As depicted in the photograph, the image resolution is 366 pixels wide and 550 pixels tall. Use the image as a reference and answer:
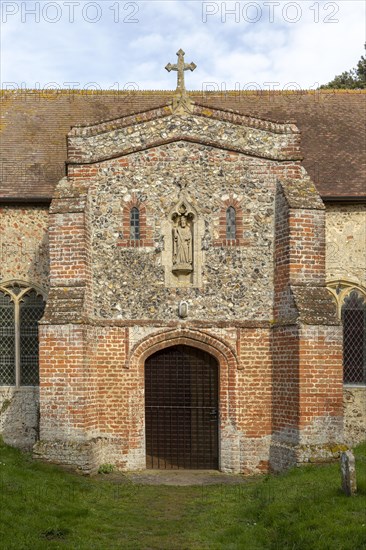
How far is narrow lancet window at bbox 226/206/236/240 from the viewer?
13.5m

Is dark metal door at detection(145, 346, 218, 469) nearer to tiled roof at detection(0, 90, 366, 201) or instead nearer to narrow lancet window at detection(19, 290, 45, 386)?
narrow lancet window at detection(19, 290, 45, 386)

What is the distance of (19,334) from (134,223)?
4.48 metres

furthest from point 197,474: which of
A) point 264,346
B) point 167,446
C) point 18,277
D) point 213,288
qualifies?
point 18,277

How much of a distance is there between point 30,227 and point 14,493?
7.62 m

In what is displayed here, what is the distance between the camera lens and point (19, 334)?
52.5ft

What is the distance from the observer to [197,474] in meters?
13.1

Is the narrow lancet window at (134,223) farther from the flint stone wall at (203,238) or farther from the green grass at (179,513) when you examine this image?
the green grass at (179,513)

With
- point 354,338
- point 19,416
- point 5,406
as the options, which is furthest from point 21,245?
point 354,338

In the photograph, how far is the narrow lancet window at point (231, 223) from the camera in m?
13.5

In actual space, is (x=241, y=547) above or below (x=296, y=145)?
below

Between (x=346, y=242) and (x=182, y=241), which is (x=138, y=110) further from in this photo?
(x=346, y=242)

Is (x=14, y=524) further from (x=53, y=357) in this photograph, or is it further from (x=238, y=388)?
(x=238, y=388)

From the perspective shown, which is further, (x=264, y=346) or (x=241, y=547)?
Answer: (x=264, y=346)

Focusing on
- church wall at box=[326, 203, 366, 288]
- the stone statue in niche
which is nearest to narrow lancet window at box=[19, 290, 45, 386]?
the stone statue in niche
